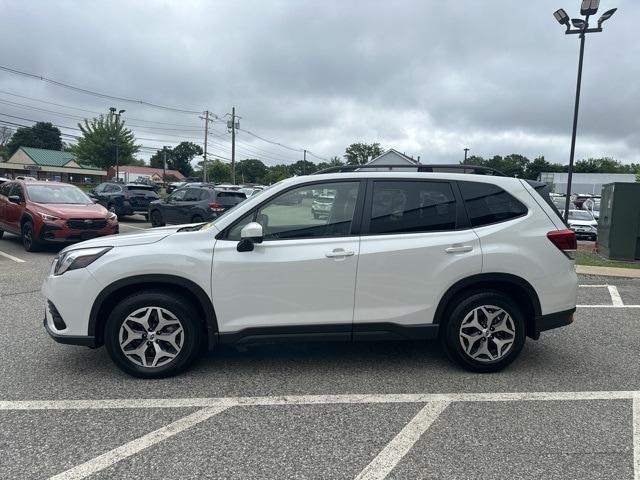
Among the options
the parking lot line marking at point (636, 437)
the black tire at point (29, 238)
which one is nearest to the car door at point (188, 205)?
the black tire at point (29, 238)

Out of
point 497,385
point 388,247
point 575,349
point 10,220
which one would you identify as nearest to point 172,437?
point 388,247

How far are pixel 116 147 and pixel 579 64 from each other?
47541mm

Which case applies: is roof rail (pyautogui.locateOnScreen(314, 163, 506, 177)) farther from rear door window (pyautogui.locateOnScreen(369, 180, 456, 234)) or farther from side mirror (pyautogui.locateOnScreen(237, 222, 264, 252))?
side mirror (pyautogui.locateOnScreen(237, 222, 264, 252))

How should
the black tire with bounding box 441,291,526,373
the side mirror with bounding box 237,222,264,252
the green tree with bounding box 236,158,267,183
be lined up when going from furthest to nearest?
1. the green tree with bounding box 236,158,267,183
2. the black tire with bounding box 441,291,526,373
3. the side mirror with bounding box 237,222,264,252

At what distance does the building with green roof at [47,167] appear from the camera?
74.1 metres

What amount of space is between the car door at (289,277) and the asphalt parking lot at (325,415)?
0.55 m

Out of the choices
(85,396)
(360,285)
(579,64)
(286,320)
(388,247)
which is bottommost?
(85,396)

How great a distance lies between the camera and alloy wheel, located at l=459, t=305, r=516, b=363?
157 inches

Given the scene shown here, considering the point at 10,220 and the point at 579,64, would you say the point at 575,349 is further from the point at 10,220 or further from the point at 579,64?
the point at 10,220

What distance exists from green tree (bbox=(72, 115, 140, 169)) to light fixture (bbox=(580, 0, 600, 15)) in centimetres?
4786

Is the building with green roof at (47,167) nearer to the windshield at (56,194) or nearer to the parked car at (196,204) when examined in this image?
the parked car at (196,204)

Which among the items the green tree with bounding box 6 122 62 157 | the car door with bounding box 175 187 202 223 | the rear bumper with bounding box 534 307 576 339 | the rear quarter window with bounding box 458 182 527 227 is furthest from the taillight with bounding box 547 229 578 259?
the green tree with bounding box 6 122 62 157

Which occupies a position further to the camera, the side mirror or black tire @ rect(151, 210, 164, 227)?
black tire @ rect(151, 210, 164, 227)

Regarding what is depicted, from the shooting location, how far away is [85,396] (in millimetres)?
3602
